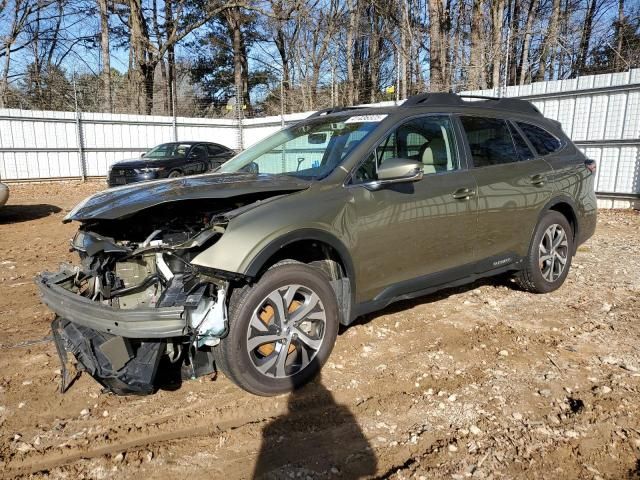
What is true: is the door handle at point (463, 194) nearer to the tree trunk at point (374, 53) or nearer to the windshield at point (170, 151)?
the windshield at point (170, 151)

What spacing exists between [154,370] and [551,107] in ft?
35.8

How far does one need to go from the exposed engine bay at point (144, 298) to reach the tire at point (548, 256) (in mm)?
2986

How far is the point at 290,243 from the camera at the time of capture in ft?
9.61

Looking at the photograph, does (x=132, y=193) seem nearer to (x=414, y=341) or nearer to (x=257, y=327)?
(x=257, y=327)

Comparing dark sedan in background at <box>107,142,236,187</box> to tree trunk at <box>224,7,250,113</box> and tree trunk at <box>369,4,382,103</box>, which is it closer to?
tree trunk at <box>224,7,250,113</box>

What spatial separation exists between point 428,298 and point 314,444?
2602 millimetres

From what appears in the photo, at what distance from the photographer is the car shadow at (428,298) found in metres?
4.26

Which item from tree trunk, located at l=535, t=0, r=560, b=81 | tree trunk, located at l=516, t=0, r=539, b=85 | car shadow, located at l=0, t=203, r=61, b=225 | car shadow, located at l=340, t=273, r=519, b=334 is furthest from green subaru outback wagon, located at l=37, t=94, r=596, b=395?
tree trunk, located at l=516, t=0, r=539, b=85

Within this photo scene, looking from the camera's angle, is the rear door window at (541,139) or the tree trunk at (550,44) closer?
the rear door window at (541,139)

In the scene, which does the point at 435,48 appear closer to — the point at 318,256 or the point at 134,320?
the point at 318,256

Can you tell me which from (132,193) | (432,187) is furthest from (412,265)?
(132,193)

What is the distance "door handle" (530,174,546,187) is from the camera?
4.46 metres

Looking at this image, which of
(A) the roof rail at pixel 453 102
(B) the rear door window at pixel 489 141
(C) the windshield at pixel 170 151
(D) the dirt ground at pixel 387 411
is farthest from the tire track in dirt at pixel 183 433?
(C) the windshield at pixel 170 151

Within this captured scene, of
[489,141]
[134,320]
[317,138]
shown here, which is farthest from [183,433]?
[489,141]
